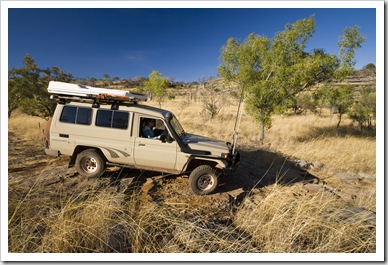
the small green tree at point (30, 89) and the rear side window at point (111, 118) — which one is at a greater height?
the small green tree at point (30, 89)

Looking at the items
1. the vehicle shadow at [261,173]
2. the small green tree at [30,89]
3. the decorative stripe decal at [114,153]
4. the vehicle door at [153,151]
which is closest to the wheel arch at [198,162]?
the vehicle door at [153,151]

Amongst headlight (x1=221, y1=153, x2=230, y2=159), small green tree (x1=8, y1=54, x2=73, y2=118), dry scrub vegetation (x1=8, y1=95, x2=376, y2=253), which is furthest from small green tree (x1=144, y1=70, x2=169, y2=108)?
headlight (x1=221, y1=153, x2=230, y2=159)

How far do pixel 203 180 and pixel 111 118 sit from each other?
264cm

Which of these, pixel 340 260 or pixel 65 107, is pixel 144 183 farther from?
pixel 340 260

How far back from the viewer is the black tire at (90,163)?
489 cm

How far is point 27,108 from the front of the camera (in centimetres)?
1058

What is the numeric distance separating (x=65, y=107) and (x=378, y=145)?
6647 millimetres

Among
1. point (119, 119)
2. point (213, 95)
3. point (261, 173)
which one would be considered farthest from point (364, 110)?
point (119, 119)

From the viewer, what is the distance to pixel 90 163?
5031 mm

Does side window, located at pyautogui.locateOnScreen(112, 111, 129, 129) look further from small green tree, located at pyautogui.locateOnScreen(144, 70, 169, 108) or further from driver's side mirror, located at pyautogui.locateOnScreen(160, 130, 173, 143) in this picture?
small green tree, located at pyautogui.locateOnScreen(144, 70, 169, 108)

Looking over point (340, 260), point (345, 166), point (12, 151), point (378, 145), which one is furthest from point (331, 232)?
point (12, 151)

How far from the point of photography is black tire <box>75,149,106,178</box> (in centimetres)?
489

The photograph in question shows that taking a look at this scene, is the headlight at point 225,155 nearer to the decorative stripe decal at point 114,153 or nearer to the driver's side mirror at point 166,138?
the driver's side mirror at point 166,138

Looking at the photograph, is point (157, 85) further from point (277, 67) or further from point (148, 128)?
point (148, 128)
